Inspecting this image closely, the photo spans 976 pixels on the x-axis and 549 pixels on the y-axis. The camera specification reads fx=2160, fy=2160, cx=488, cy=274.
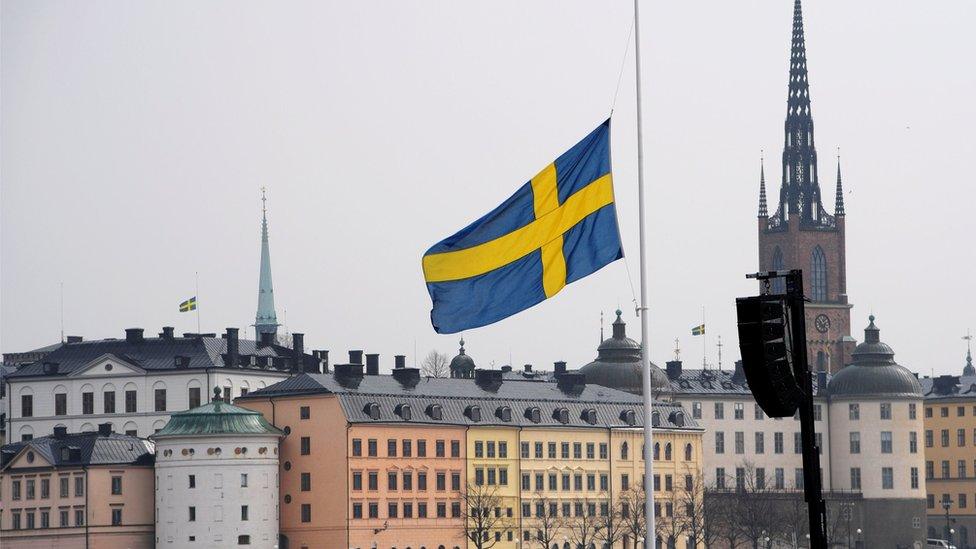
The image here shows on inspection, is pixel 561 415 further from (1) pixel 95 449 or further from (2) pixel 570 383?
(1) pixel 95 449

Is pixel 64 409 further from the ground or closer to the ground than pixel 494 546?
further from the ground

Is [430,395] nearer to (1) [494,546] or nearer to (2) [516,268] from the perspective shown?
(1) [494,546]

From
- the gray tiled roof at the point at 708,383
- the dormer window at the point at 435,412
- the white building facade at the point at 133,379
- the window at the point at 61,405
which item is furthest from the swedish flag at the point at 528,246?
the gray tiled roof at the point at 708,383

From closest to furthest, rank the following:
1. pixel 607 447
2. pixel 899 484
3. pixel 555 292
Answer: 1. pixel 555 292
2. pixel 607 447
3. pixel 899 484

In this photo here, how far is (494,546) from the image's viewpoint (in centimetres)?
14138

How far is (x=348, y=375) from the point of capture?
465 feet

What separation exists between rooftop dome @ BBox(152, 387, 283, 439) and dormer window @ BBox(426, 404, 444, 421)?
10561mm

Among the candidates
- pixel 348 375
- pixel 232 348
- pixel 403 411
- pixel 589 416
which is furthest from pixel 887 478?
pixel 232 348

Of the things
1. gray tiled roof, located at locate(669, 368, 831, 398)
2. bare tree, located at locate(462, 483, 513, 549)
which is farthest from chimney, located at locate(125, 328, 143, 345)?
gray tiled roof, located at locate(669, 368, 831, 398)

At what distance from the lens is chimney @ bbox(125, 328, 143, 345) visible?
158750 millimetres

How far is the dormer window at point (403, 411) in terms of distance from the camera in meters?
141

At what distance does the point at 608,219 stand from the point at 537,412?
389 ft

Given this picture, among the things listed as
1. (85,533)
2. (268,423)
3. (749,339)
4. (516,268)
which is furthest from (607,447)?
(749,339)

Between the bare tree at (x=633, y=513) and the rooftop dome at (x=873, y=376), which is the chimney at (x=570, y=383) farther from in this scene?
the rooftop dome at (x=873, y=376)
